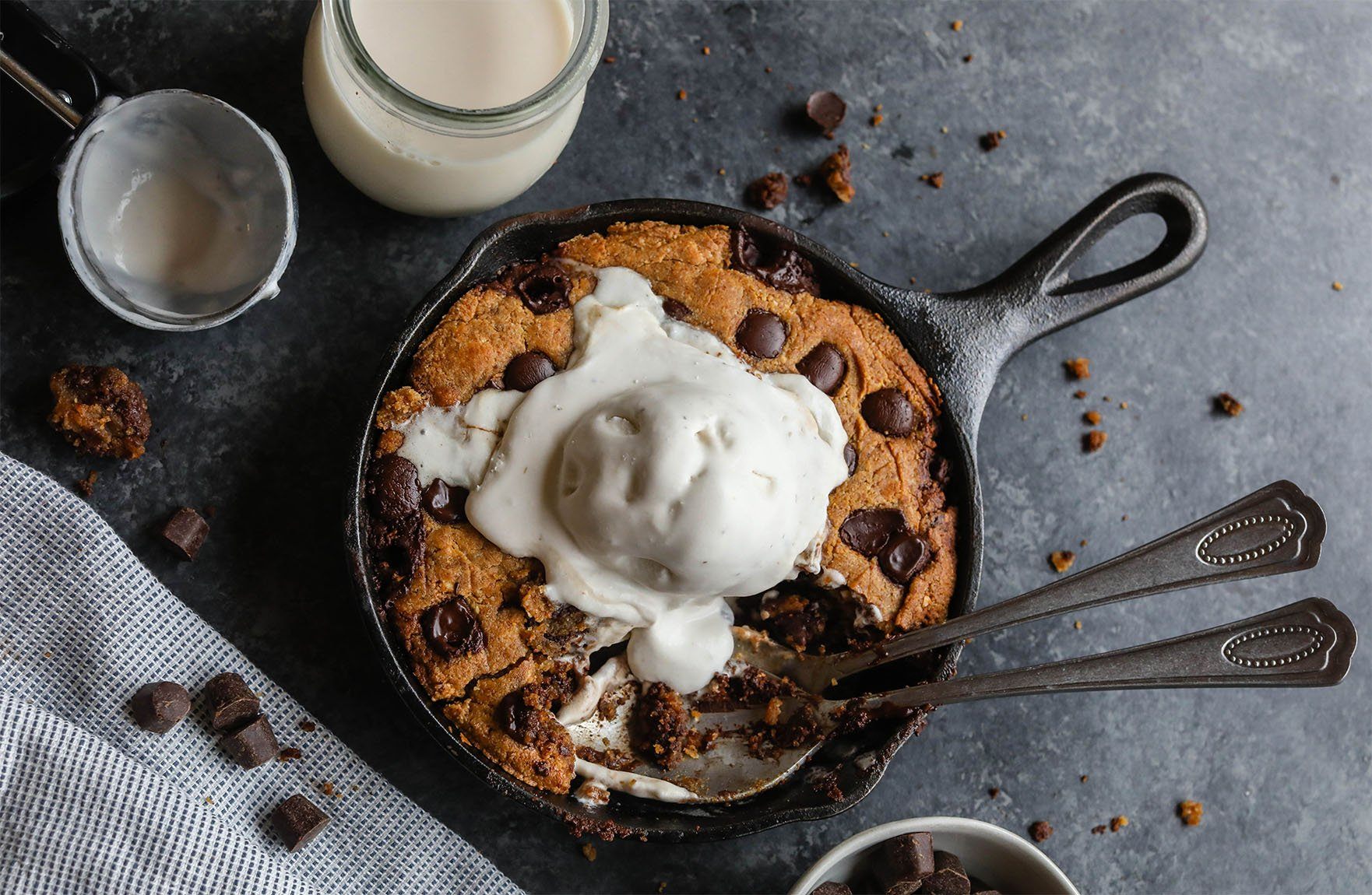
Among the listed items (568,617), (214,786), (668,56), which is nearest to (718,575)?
(568,617)

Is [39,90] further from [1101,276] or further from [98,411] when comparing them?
[1101,276]

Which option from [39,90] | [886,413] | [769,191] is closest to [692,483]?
[886,413]

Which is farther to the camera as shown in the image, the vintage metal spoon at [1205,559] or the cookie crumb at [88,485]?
the cookie crumb at [88,485]

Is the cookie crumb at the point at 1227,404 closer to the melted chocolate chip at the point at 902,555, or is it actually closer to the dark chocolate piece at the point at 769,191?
the melted chocolate chip at the point at 902,555

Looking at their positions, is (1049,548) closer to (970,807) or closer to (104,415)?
(970,807)

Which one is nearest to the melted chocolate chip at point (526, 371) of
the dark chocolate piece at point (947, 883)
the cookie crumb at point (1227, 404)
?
the dark chocolate piece at point (947, 883)

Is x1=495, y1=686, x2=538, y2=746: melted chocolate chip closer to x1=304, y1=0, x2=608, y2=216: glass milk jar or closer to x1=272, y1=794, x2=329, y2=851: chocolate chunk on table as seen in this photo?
x1=272, y1=794, x2=329, y2=851: chocolate chunk on table
